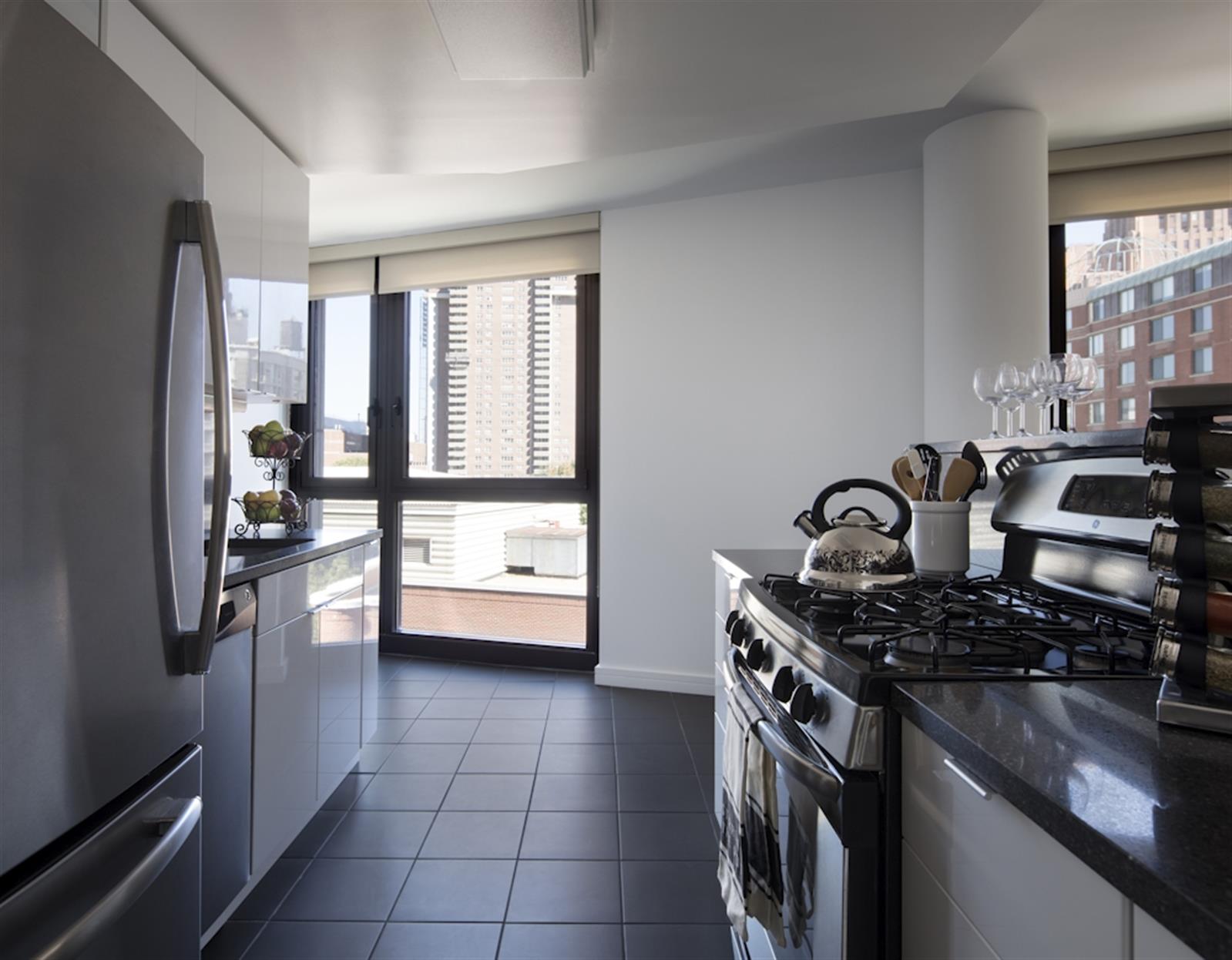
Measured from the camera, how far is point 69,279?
Result: 0.81 meters

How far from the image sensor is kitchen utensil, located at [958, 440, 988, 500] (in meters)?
1.70

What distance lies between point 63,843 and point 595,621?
327cm

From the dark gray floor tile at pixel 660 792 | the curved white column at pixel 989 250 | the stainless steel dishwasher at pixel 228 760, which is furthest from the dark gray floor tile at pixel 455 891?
the curved white column at pixel 989 250

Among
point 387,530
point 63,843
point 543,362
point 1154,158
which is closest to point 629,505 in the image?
point 543,362

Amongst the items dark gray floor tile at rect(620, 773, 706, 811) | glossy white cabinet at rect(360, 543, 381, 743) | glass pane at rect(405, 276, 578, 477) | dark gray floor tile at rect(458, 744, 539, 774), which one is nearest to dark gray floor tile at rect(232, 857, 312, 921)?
dark gray floor tile at rect(620, 773, 706, 811)

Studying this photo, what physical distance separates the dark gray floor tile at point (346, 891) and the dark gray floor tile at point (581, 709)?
1.31 meters

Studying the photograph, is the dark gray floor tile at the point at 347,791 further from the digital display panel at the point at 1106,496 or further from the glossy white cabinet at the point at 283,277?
the digital display panel at the point at 1106,496

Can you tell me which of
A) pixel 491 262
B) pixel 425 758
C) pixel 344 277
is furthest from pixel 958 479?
pixel 344 277

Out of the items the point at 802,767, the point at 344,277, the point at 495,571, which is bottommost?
the point at 495,571

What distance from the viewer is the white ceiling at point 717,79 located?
5.93 ft

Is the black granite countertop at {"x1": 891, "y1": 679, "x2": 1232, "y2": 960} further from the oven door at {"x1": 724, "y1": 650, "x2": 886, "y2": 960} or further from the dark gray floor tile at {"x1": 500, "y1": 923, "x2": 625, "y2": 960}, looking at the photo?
the dark gray floor tile at {"x1": 500, "y1": 923, "x2": 625, "y2": 960}

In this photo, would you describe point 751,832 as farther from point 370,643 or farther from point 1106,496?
point 370,643

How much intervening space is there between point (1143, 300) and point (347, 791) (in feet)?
12.8

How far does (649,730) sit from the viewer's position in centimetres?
312
